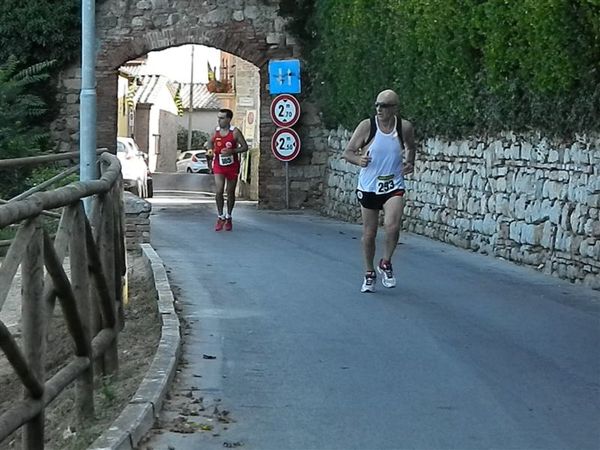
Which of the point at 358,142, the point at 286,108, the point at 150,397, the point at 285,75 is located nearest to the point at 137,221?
the point at 358,142

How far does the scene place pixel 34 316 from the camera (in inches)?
208

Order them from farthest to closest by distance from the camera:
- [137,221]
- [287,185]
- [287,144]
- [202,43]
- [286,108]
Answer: [202,43] → [287,185] → [287,144] → [286,108] → [137,221]

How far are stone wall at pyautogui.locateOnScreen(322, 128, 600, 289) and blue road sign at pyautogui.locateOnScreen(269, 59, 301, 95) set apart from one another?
704 cm

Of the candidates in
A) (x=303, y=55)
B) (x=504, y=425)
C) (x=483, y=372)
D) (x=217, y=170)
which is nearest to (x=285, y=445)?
(x=504, y=425)

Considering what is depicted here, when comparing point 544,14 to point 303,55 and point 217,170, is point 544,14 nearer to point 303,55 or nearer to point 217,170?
point 217,170

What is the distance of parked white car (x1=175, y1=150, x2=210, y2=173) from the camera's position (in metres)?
69.1

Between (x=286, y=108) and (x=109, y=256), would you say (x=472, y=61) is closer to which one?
(x=109, y=256)

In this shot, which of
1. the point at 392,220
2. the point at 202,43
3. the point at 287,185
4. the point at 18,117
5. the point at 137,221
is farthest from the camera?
the point at 202,43

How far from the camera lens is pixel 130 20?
2480 cm

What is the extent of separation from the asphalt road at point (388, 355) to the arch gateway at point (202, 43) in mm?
11234

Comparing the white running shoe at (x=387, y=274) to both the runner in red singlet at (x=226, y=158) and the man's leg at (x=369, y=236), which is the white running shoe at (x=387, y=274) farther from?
the runner in red singlet at (x=226, y=158)

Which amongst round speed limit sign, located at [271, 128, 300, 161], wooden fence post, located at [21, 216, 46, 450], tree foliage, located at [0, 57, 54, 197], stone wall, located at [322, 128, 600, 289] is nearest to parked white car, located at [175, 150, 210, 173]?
tree foliage, located at [0, 57, 54, 197]

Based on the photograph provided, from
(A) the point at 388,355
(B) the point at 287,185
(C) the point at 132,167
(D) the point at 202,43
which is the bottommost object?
(C) the point at 132,167

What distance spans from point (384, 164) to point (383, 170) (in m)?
0.05
